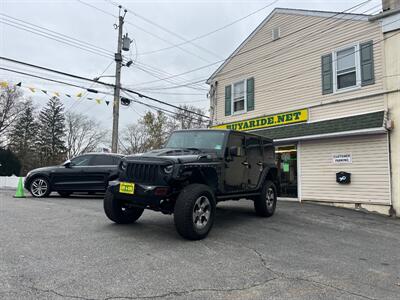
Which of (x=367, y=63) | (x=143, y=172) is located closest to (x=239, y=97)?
(x=367, y=63)

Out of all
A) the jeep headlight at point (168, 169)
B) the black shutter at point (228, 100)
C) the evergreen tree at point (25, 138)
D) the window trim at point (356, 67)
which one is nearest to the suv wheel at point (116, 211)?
the jeep headlight at point (168, 169)

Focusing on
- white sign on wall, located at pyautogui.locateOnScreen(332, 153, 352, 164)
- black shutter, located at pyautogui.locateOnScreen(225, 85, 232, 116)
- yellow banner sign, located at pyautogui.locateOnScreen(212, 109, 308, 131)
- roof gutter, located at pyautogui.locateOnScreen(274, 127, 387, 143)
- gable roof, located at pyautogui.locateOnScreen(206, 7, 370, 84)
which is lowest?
white sign on wall, located at pyautogui.locateOnScreen(332, 153, 352, 164)

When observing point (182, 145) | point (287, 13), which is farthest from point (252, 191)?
point (287, 13)

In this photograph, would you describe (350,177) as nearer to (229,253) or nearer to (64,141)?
(229,253)

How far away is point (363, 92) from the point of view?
10008 millimetres

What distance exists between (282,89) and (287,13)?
3264 millimetres

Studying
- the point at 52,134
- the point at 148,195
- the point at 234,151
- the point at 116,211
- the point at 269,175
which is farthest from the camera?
the point at 52,134

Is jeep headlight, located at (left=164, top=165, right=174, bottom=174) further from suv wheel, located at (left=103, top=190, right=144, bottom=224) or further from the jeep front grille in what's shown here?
suv wheel, located at (left=103, top=190, right=144, bottom=224)

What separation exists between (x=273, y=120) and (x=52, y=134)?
4131cm

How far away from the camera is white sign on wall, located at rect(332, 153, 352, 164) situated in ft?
33.2

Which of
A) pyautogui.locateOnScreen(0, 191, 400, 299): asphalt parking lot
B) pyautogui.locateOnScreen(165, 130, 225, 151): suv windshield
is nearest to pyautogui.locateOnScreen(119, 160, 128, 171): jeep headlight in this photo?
pyautogui.locateOnScreen(0, 191, 400, 299): asphalt parking lot

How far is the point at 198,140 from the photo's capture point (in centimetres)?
641

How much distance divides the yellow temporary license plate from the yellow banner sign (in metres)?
8.47

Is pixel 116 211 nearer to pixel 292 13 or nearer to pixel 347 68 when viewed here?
pixel 347 68
